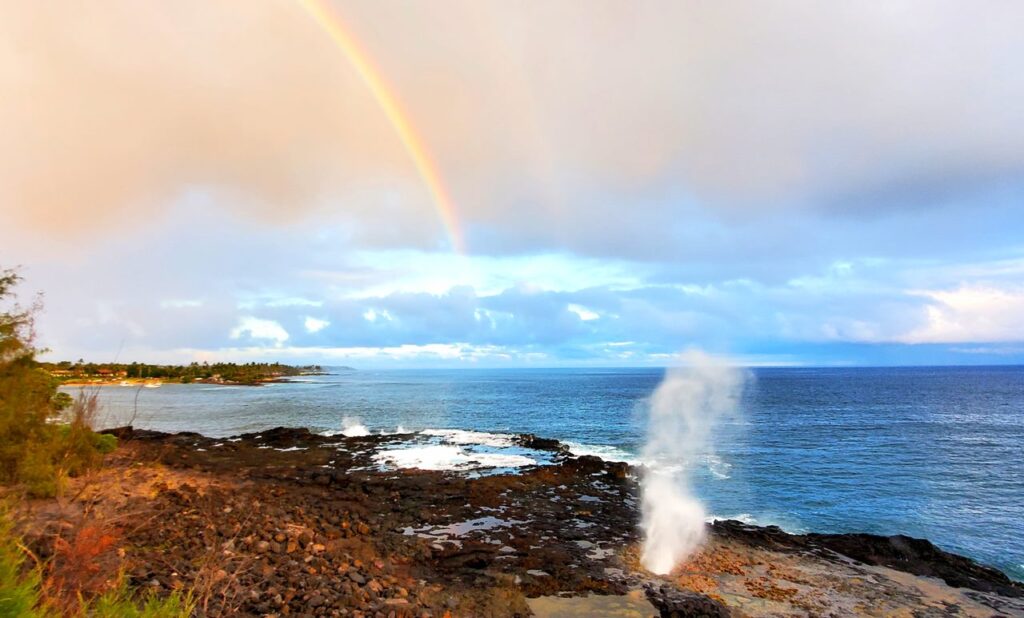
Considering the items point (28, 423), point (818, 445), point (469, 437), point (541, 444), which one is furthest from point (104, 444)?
point (818, 445)

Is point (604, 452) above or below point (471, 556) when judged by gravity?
below

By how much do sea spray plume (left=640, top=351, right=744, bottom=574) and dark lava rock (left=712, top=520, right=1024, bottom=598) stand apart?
82.9 inches

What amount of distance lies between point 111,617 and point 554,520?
64.8ft

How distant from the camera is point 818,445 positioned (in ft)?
156

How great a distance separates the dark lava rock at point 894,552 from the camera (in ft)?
59.8

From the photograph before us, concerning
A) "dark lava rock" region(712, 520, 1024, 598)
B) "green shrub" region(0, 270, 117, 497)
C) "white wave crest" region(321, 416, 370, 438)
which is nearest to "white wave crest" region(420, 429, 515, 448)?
"white wave crest" region(321, 416, 370, 438)

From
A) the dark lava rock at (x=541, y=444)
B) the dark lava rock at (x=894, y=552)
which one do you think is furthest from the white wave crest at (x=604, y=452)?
the dark lava rock at (x=894, y=552)

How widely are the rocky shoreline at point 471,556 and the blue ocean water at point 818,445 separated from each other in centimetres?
531

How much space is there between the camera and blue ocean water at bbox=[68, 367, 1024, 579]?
1043 inches

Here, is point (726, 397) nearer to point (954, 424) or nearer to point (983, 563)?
point (954, 424)

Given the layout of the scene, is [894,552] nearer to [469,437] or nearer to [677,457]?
[677,457]

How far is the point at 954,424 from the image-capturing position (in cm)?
6181

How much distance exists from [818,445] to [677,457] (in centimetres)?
1668

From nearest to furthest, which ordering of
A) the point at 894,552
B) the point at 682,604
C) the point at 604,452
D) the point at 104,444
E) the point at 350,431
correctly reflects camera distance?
the point at 682,604, the point at 894,552, the point at 104,444, the point at 604,452, the point at 350,431
